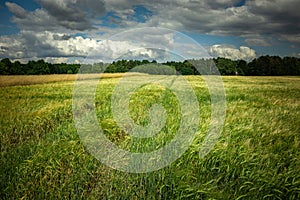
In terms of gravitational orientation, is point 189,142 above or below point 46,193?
above

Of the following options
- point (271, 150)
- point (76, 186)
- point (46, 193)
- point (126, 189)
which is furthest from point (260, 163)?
point (46, 193)

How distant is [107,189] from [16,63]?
253ft

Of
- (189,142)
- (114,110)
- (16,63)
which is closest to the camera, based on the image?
(189,142)

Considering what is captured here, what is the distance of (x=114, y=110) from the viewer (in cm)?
832

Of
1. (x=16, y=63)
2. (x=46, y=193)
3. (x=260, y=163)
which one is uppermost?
(x=16, y=63)

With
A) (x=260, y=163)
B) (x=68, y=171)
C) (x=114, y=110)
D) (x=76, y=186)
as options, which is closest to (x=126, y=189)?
(x=76, y=186)

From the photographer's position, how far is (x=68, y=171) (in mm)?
4352

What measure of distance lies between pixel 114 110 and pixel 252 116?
423 centimetres

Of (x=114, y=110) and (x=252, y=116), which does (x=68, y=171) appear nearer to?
(x=114, y=110)

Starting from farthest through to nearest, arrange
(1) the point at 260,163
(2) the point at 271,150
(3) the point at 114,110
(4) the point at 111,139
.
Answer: (3) the point at 114,110
(4) the point at 111,139
(2) the point at 271,150
(1) the point at 260,163

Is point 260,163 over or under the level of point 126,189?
over

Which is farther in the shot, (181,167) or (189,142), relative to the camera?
(189,142)

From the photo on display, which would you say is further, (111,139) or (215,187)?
(111,139)

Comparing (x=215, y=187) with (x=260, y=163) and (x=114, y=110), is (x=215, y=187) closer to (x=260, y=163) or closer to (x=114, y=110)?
(x=260, y=163)
